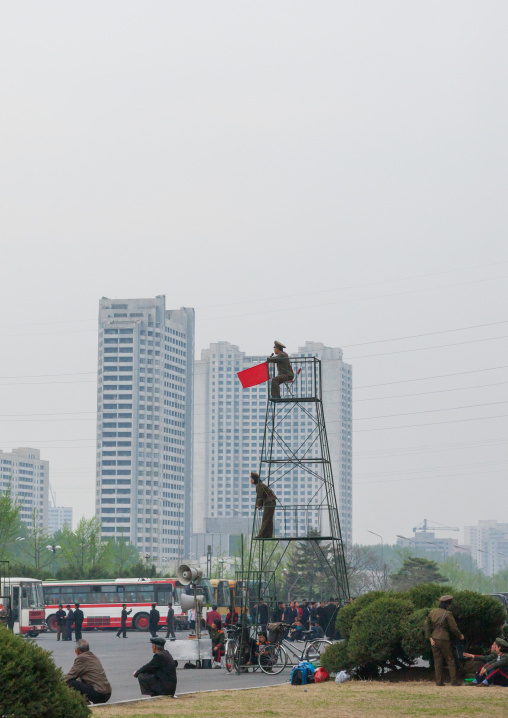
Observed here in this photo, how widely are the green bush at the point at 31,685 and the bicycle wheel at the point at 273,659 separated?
13526 mm

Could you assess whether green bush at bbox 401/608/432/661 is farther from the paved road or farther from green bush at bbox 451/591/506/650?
the paved road

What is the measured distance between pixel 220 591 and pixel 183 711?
45.2 metres

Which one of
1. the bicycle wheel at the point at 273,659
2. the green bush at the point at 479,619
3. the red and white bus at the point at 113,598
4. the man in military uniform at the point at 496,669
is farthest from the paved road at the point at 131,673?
the red and white bus at the point at 113,598

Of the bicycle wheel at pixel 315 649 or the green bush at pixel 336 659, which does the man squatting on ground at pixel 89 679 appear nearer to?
the green bush at pixel 336 659

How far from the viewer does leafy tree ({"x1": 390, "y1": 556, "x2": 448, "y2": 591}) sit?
92.1m

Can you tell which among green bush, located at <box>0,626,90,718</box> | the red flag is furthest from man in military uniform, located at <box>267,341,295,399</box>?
green bush, located at <box>0,626,90,718</box>

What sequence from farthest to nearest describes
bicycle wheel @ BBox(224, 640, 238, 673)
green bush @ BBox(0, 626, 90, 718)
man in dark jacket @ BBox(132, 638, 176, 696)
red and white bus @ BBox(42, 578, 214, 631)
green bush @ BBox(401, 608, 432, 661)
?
red and white bus @ BBox(42, 578, 214, 631) → bicycle wheel @ BBox(224, 640, 238, 673) → green bush @ BBox(401, 608, 432, 661) → man in dark jacket @ BBox(132, 638, 176, 696) → green bush @ BBox(0, 626, 90, 718)

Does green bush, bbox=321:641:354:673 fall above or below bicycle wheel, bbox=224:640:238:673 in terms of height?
above

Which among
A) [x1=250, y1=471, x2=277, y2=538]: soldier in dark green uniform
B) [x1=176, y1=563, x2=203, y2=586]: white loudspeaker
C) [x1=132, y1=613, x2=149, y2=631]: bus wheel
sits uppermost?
[x1=250, y1=471, x2=277, y2=538]: soldier in dark green uniform

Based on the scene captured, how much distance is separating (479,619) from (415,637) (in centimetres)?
161

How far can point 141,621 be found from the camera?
188 ft

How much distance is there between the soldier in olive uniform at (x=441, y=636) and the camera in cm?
1950

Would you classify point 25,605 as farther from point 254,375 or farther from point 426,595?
point 426,595

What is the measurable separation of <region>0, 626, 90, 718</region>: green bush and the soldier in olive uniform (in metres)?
9.69
